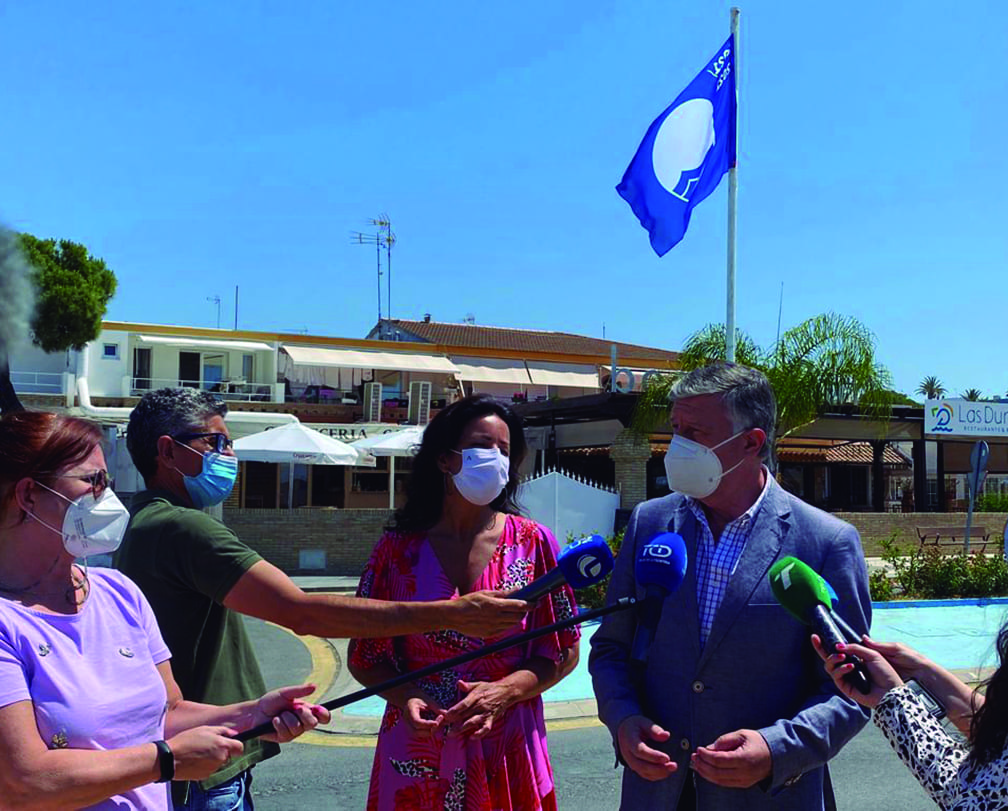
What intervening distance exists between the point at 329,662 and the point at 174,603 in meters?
8.23

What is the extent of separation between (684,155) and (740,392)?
9.58m

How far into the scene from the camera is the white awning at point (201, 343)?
33.2 m

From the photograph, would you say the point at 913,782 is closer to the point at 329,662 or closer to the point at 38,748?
the point at 38,748

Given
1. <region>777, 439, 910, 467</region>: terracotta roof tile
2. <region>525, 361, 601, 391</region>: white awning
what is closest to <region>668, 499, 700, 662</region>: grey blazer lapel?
<region>777, 439, 910, 467</region>: terracotta roof tile

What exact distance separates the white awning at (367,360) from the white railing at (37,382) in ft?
25.4

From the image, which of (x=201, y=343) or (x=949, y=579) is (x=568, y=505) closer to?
(x=949, y=579)

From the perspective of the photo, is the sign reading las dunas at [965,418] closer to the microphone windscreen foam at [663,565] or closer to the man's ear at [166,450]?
the microphone windscreen foam at [663,565]

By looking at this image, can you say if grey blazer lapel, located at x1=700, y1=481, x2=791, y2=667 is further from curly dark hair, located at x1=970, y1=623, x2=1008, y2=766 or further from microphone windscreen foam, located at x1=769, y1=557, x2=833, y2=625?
curly dark hair, located at x1=970, y1=623, x2=1008, y2=766

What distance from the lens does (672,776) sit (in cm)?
261

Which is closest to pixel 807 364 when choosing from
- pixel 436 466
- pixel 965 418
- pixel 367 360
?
pixel 965 418

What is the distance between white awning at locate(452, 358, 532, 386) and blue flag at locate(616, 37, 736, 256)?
24635mm

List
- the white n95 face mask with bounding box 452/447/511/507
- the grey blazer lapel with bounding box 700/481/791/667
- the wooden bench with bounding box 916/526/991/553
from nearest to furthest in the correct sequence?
the grey blazer lapel with bounding box 700/481/791/667 → the white n95 face mask with bounding box 452/447/511/507 → the wooden bench with bounding box 916/526/991/553

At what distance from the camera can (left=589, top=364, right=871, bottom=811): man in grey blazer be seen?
2.47m

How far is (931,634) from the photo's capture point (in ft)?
36.9
